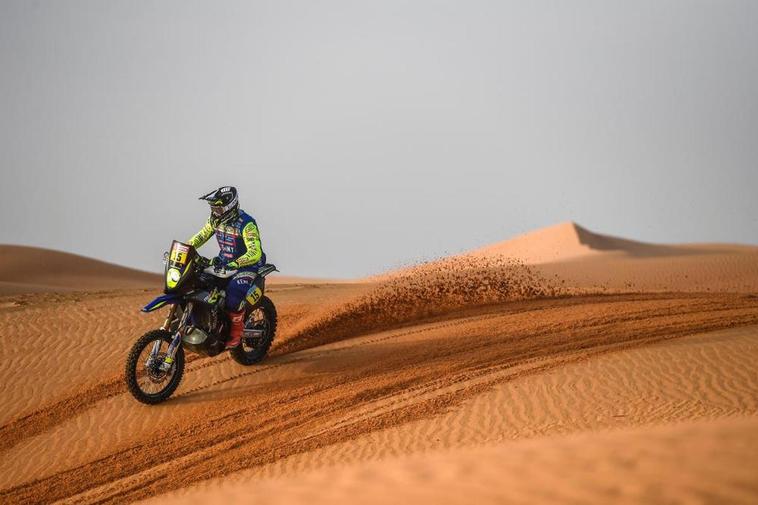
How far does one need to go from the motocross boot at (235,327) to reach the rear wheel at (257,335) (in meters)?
0.57

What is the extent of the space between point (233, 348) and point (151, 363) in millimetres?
1523

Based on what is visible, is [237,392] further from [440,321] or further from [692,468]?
[692,468]

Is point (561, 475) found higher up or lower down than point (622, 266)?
lower down

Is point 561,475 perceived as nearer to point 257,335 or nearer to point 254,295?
point 254,295

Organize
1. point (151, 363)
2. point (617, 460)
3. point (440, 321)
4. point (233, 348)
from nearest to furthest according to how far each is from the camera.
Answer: point (617, 460)
point (151, 363)
point (233, 348)
point (440, 321)

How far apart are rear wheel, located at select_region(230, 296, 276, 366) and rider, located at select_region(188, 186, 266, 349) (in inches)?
22.1

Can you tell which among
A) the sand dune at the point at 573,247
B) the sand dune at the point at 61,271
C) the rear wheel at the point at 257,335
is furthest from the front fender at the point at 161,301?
the sand dune at the point at 573,247

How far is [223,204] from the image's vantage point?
932 centimetres

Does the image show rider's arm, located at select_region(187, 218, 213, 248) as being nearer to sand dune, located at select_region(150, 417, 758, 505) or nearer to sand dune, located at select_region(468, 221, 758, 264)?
sand dune, located at select_region(150, 417, 758, 505)

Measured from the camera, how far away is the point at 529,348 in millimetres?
10070

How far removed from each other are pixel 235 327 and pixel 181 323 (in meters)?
0.81

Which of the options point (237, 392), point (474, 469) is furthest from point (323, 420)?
point (474, 469)

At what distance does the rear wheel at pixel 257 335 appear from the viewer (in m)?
10.1

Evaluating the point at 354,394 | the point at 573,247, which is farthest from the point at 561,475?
the point at 573,247
